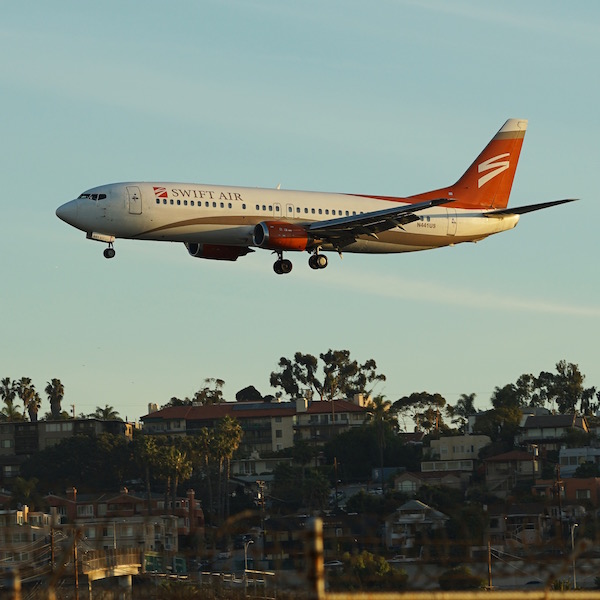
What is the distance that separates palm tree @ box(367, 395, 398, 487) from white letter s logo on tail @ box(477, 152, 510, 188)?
60358 mm

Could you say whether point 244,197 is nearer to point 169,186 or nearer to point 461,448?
point 169,186

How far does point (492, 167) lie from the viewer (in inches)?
3027

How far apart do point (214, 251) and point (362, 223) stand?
7.67 meters

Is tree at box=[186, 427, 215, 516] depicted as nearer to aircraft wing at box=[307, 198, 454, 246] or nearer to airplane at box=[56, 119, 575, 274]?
airplane at box=[56, 119, 575, 274]

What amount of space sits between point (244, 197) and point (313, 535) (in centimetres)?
4881

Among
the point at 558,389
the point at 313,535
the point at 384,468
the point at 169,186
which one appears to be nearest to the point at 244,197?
the point at 169,186

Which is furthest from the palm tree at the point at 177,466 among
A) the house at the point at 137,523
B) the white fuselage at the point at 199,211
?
the white fuselage at the point at 199,211

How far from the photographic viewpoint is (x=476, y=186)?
74.8m

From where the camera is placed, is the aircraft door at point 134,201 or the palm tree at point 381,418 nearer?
the aircraft door at point 134,201

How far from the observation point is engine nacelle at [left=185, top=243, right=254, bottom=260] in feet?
210

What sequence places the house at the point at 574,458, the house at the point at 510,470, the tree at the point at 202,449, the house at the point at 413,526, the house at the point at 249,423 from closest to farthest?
the house at the point at 413,526
the house at the point at 510,470
the house at the point at 574,458
the tree at the point at 202,449
the house at the point at 249,423

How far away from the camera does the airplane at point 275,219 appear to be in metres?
58.1

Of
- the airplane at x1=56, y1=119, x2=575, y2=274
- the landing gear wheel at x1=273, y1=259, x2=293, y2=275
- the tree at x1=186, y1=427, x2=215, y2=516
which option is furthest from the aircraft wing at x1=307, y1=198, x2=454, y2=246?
the tree at x1=186, y1=427, x2=215, y2=516

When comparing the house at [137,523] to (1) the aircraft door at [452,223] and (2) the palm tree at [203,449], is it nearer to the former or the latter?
(1) the aircraft door at [452,223]
